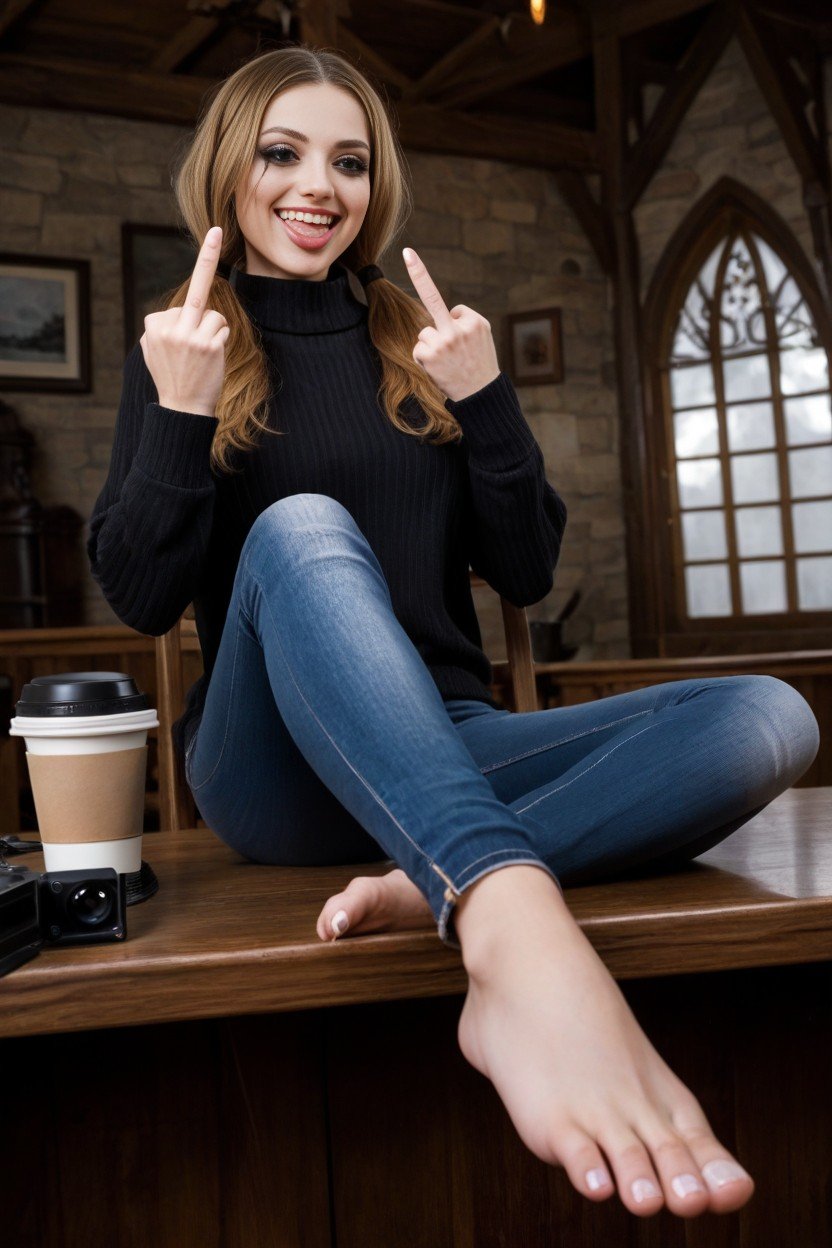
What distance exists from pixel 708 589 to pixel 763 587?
333mm

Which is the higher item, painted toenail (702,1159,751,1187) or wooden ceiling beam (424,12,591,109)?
wooden ceiling beam (424,12,591,109)

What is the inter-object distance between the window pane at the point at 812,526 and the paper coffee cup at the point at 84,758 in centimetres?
585

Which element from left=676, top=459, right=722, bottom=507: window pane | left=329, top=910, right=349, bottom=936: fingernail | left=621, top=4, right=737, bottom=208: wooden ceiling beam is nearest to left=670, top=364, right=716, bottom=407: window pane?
left=676, top=459, right=722, bottom=507: window pane

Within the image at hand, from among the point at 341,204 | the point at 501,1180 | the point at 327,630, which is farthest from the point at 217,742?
the point at 341,204

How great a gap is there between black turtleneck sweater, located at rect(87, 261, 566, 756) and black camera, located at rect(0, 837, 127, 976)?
38cm

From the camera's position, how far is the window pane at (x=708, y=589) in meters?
6.75

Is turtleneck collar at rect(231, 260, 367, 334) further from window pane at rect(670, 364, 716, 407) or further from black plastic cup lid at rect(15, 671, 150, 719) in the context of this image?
window pane at rect(670, 364, 716, 407)

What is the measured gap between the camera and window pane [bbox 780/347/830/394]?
6.30 m

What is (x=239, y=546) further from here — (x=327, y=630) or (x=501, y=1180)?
(x=501, y=1180)

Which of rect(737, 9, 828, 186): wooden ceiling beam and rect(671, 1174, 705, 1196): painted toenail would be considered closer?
rect(671, 1174, 705, 1196): painted toenail

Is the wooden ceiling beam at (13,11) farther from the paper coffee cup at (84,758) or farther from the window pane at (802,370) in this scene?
the paper coffee cup at (84,758)

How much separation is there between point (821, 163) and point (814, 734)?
590 cm

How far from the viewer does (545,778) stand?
1241 mm

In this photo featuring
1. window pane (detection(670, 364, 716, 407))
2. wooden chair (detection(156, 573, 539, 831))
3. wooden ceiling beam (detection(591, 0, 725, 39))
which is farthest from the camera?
window pane (detection(670, 364, 716, 407))
